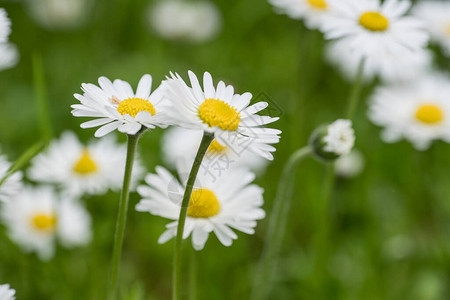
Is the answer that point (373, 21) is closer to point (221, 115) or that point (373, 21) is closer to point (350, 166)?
point (350, 166)

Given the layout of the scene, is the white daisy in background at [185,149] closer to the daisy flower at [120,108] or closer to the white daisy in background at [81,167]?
the white daisy in background at [81,167]

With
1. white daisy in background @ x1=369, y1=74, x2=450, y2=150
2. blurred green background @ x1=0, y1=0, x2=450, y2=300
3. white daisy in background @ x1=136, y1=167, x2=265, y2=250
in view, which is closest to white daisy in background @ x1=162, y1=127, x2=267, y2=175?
blurred green background @ x1=0, y1=0, x2=450, y2=300

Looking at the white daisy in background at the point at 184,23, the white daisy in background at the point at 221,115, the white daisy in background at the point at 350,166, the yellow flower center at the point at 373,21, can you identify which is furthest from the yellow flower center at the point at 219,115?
the white daisy in background at the point at 184,23

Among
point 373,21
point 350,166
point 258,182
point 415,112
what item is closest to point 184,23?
point 258,182

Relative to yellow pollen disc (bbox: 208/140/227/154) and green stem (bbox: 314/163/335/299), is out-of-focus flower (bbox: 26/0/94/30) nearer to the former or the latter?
yellow pollen disc (bbox: 208/140/227/154)

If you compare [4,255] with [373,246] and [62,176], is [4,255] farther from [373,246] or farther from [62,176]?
[373,246]

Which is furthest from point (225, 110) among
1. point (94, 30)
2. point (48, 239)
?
point (94, 30)

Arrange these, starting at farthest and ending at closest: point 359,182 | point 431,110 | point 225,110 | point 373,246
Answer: point 359,182 < point 431,110 < point 373,246 < point 225,110
